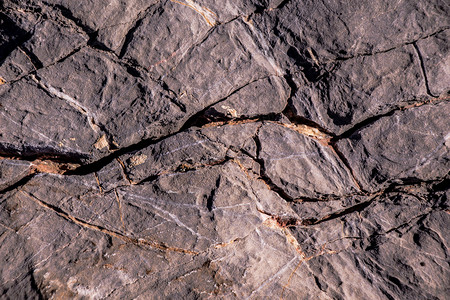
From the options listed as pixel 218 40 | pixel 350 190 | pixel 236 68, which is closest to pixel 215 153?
pixel 236 68

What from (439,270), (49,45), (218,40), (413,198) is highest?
(49,45)

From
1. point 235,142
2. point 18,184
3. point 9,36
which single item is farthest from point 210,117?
point 9,36

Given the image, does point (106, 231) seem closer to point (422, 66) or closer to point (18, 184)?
point (18, 184)

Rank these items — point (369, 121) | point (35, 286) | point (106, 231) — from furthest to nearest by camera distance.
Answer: point (369, 121), point (106, 231), point (35, 286)

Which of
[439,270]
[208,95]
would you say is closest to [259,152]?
[208,95]

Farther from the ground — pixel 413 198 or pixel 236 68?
pixel 236 68

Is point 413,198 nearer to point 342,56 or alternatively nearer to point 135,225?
point 342,56
